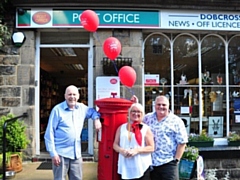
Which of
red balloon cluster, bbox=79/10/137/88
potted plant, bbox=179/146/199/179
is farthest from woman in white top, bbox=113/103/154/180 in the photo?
potted plant, bbox=179/146/199/179

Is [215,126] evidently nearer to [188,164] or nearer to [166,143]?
[188,164]

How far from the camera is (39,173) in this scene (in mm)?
5543

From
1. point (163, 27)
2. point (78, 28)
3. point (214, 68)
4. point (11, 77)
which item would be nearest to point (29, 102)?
point (11, 77)

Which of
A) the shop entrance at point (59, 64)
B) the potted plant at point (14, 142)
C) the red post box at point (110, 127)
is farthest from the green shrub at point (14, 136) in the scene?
the red post box at point (110, 127)

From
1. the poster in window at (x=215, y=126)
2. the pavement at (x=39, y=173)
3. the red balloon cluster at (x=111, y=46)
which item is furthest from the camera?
the poster in window at (x=215, y=126)

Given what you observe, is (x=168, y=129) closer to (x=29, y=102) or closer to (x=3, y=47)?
(x=29, y=102)

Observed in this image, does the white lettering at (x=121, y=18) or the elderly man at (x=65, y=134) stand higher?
the white lettering at (x=121, y=18)

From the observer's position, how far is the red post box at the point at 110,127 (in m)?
3.78

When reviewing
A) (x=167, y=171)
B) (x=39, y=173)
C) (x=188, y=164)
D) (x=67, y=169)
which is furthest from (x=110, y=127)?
(x=39, y=173)

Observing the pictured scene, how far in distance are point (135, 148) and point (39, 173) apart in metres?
2.88

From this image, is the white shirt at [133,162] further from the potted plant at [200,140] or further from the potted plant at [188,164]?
the potted plant at [200,140]

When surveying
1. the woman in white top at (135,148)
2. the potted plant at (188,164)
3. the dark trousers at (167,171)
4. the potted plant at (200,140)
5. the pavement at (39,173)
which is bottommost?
the pavement at (39,173)

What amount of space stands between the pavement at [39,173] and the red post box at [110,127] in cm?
158

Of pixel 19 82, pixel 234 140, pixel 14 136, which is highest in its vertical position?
pixel 19 82
